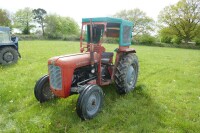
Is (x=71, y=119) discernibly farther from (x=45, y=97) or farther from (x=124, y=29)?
(x=124, y=29)

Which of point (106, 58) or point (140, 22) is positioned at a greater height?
point (140, 22)

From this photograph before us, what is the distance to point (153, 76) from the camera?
844 centimetres

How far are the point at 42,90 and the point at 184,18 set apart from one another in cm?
3950

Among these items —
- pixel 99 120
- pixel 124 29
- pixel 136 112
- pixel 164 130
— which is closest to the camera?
pixel 164 130

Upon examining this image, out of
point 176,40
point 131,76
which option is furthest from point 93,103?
point 176,40

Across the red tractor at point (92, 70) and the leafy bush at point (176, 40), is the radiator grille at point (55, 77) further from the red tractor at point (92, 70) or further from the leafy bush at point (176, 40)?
the leafy bush at point (176, 40)

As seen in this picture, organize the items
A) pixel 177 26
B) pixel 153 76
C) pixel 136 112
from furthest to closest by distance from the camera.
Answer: pixel 177 26 → pixel 153 76 → pixel 136 112

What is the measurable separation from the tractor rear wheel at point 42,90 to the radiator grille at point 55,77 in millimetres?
524

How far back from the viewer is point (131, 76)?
6062mm

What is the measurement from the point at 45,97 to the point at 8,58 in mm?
5959

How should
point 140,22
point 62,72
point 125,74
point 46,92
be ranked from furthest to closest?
point 140,22 → point 125,74 → point 46,92 → point 62,72

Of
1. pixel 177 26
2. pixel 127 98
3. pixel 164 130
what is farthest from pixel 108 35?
pixel 177 26

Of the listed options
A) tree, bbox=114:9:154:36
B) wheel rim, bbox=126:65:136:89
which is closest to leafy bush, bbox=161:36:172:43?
tree, bbox=114:9:154:36

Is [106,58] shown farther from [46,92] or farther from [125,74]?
[46,92]
